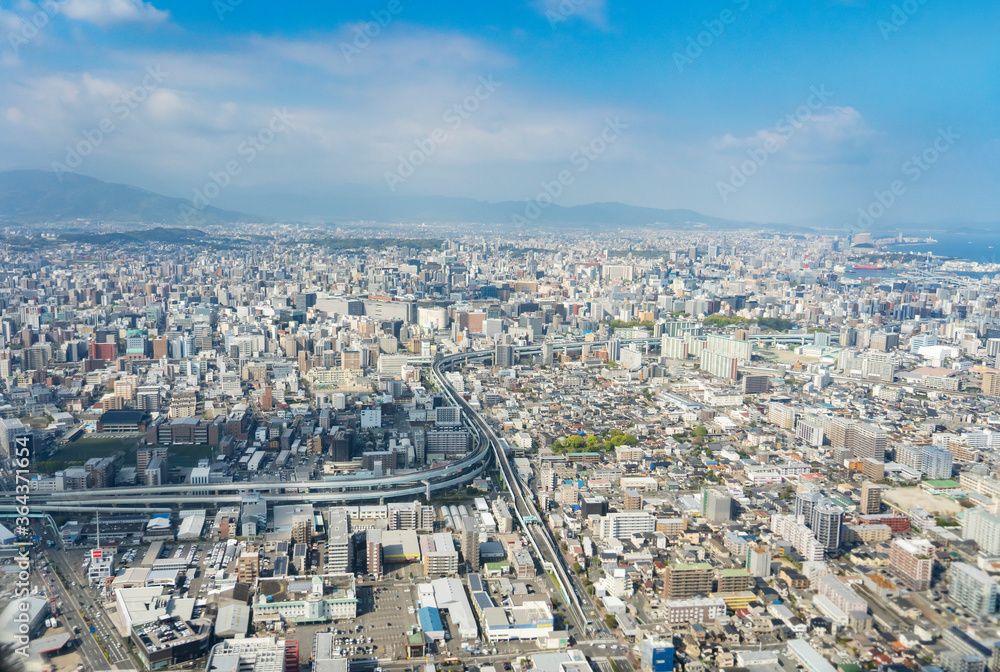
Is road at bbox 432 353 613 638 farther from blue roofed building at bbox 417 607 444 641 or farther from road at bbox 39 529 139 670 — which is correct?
road at bbox 39 529 139 670

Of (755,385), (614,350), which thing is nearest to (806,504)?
(755,385)

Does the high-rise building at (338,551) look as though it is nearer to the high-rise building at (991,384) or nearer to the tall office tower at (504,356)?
the tall office tower at (504,356)

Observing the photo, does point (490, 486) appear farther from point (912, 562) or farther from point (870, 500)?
point (912, 562)

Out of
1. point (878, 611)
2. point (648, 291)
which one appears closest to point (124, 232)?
point (648, 291)

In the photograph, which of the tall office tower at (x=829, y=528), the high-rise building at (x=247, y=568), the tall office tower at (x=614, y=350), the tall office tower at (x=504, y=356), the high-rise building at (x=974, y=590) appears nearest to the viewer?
the high-rise building at (x=974, y=590)

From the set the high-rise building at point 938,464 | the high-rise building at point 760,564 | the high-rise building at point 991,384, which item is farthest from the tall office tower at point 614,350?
the high-rise building at point 760,564

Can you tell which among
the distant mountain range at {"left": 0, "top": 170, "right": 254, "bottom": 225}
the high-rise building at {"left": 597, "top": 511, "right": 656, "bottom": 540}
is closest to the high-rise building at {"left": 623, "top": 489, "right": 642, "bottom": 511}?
Answer: the high-rise building at {"left": 597, "top": 511, "right": 656, "bottom": 540}
